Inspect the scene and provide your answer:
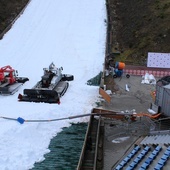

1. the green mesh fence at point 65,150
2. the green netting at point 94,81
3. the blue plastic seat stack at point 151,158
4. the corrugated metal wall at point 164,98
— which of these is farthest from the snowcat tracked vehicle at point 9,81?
the blue plastic seat stack at point 151,158

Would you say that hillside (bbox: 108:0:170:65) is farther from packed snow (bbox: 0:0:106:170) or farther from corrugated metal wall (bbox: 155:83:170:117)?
corrugated metal wall (bbox: 155:83:170:117)

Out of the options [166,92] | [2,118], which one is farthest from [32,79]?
[166,92]

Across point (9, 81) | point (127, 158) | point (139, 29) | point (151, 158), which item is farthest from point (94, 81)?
point (139, 29)

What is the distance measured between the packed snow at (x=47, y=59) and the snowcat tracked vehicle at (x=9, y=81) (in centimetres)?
39

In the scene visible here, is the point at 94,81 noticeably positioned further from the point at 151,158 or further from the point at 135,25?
the point at 135,25

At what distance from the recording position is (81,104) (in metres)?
18.5

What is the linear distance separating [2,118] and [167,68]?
13.1m

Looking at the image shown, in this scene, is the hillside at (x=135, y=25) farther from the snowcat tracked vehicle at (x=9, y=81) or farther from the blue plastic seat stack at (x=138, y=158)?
the blue plastic seat stack at (x=138, y=158)

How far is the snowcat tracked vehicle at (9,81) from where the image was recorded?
764 inches

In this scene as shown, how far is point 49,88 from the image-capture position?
62.6ft

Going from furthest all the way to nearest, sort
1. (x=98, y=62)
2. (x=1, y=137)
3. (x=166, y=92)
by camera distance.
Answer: (x=98, y=62)
(x=166, y=92)
(x=1, y=137)

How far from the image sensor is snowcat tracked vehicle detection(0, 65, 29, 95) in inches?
764

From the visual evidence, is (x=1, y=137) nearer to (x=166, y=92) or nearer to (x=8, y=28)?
(x=166, y=92)

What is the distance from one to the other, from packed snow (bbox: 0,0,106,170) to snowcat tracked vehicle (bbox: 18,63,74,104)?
15.8 inches
